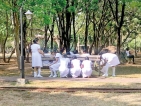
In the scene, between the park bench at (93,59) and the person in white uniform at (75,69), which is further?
the park bench at (93,59)

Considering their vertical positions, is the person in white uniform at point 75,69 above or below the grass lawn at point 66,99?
above

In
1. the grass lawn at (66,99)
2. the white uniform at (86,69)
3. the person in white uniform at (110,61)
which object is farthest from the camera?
the person in white uniform at (110,61)

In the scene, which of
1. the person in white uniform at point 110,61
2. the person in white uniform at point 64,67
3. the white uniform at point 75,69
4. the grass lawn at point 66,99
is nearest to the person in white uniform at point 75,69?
the white uniform at point 75,69

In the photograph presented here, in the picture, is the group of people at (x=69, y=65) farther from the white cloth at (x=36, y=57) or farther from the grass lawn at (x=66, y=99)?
the grass lawn at (x=66, y=99)

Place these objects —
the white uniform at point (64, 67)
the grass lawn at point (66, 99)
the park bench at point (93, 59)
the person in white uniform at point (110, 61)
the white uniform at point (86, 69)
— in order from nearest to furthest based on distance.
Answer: the grass lawn at point (66, 99) < the white uniform at point (86, 69) < the white uniform at point (64, 67) < the person in white uniform at point (110, 61) < the park bench at point (93, 59)

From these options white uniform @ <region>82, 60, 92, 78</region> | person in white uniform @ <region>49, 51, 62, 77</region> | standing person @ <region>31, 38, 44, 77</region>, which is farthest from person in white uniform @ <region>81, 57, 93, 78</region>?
standing person @ <region>31, 38, 44, 77</region>

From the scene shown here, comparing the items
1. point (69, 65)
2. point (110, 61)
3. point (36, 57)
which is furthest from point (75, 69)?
point (36, 57)

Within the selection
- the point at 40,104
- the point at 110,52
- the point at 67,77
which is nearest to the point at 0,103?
the point at 40,104

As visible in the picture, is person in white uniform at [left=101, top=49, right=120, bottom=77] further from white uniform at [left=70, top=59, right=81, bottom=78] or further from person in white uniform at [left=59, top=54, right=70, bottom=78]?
person in white uniform at [left=59, top=54, right=70, bottom=78]

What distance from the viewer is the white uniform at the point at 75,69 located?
1461cm

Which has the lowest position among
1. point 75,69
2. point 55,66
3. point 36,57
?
point 75,69

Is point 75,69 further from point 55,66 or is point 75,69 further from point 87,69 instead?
point 55,66

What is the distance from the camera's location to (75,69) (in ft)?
47.9

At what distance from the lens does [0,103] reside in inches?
360
